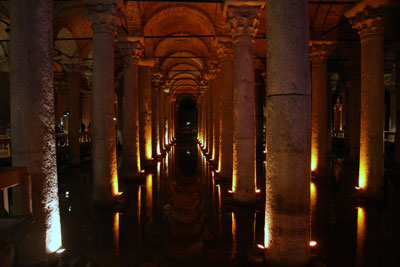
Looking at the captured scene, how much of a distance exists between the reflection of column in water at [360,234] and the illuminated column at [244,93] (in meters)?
2.41

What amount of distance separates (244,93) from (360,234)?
383cm

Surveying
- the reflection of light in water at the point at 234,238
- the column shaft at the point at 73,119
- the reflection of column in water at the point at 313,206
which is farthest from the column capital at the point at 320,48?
the column shaft at the point at 73,119

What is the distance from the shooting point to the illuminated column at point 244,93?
23.3 ft

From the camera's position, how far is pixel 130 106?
33.2 ft

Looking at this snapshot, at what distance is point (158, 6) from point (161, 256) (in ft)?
34.1

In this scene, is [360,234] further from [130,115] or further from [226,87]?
[130,115]

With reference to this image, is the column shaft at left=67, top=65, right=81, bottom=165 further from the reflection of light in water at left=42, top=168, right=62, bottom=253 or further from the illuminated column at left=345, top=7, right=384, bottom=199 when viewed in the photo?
the illuminated column at left=345, top=7, right=384, bottom=199

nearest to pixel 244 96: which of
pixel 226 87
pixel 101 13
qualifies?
pixel 226 87

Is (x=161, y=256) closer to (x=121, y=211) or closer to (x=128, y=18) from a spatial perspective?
(x=121, y=211)

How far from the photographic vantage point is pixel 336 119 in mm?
30016

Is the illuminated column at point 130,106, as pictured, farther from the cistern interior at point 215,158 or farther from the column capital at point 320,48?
the column capital at point 320,48

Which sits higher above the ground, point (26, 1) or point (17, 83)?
point (26, 1)

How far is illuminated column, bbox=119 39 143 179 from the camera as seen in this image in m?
10.1

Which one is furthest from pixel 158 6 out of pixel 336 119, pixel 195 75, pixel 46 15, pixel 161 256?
pixel 336 119
